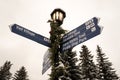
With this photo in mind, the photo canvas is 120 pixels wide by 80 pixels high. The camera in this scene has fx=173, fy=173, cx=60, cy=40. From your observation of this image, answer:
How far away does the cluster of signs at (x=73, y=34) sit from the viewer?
198 inches

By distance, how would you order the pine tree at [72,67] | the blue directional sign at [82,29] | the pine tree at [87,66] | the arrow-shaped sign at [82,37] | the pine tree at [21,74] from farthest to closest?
1. the pine tree at [21,74]
2. the pine tree at [87,66]
3. the pine tree at [72,67]
4. the blue directional sign at [82,29]
5. the arrow-shaped sign at [82,37]

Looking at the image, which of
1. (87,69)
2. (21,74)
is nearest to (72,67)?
(87,69)

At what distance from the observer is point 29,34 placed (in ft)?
19.5

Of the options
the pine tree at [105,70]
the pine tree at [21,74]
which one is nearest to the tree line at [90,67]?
the pine tree at [105,70]

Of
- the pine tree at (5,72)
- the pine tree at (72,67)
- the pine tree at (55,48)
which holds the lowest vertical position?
the pine tree at (55,48)

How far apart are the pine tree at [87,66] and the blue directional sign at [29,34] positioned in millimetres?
22461

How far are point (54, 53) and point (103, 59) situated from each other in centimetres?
2949

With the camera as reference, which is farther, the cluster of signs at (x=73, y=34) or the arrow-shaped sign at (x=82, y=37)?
the cluster of signs at (x=73, y=34)

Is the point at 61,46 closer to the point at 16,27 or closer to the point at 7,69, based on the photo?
the point at 16,27

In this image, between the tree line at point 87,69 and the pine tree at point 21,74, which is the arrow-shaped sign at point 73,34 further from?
the pine tree at point 21,74

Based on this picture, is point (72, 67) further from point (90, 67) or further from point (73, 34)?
point (73, 34)

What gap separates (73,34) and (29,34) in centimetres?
153

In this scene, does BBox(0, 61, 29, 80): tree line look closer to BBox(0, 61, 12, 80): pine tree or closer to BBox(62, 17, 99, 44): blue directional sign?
BBox(0, 61, 12, 80): pine tree

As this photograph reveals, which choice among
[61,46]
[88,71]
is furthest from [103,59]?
[61,46]
